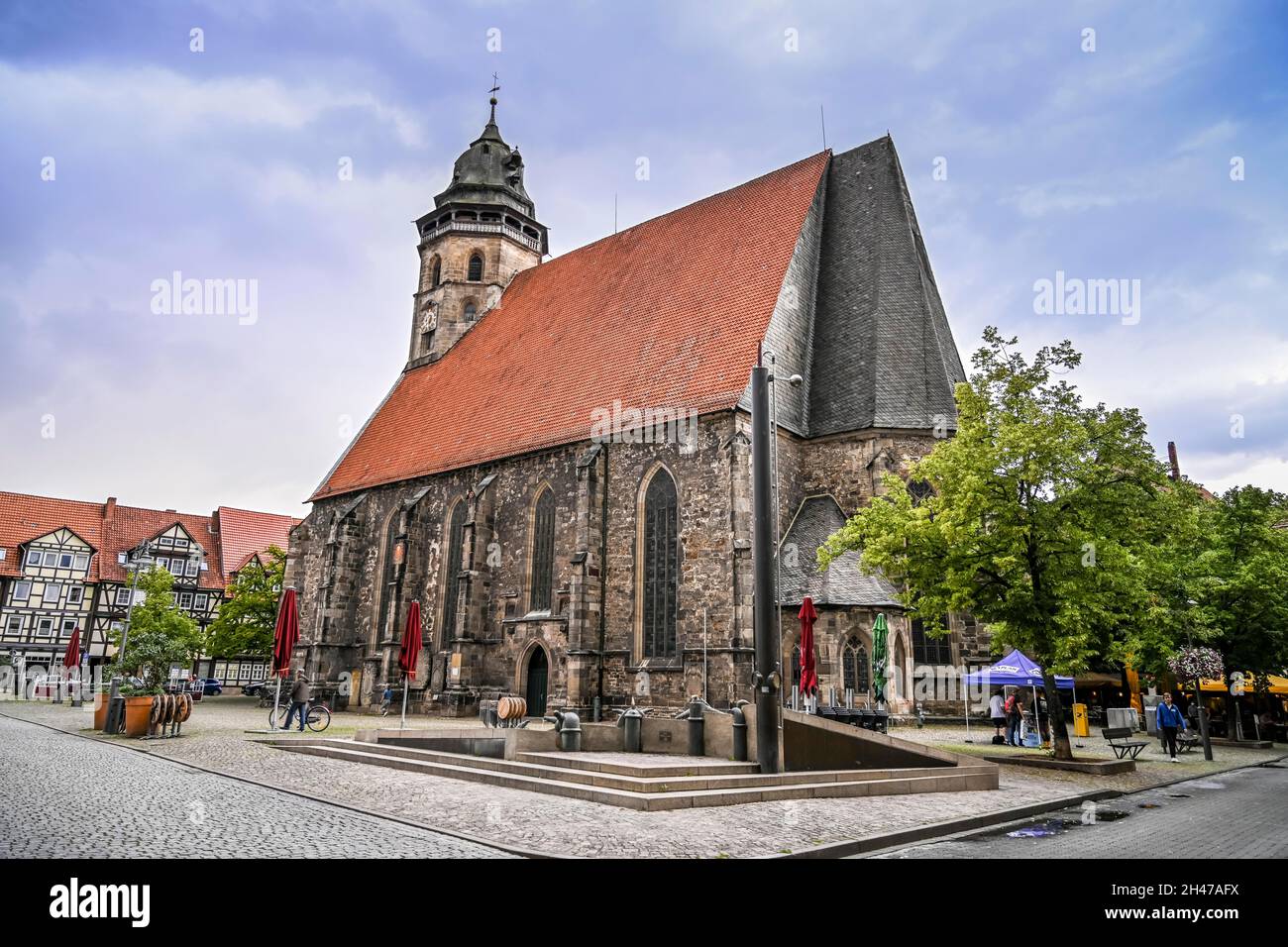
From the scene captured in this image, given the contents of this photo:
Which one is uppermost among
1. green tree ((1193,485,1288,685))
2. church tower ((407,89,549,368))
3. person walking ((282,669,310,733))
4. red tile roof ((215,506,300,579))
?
church tower ((407,89,549,368))

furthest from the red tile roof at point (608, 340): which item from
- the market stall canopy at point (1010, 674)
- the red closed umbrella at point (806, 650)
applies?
the market stall canopy at point (1010, 674)

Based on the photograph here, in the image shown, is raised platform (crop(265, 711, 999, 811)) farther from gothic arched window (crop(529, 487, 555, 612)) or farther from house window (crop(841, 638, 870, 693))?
gothic arched window (crop(529, 487, 555, 612))

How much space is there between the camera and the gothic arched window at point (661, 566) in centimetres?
2089

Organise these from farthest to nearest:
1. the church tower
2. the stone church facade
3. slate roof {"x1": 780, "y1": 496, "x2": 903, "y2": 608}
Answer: the church tower < the stone church facade < slate roof {"x1": 780, "y1": 496, "x2": 903, "y2": 608}

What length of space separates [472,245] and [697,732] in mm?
30136

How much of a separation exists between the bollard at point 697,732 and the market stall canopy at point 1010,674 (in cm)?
965

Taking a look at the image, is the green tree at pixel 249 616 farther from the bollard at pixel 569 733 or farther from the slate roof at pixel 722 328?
the bollard at pixel 569 733

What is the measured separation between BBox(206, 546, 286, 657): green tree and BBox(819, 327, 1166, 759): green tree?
99.6ft

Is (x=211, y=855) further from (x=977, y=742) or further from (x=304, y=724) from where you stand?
(x=977, y=742)

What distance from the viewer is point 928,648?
21172 millimetres

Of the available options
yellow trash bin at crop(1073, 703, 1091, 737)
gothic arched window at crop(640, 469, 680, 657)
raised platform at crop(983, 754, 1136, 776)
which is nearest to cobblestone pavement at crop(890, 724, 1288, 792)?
raised platform at crop(983, 754, 1136, 776)

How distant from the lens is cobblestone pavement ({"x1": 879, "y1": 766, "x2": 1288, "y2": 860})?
7.04m

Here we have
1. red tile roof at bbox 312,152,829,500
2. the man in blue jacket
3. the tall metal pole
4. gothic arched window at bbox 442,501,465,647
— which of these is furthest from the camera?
gothic arched window at bbox 442,501,465,647

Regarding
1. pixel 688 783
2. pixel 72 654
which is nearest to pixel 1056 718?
pixel 688 783
